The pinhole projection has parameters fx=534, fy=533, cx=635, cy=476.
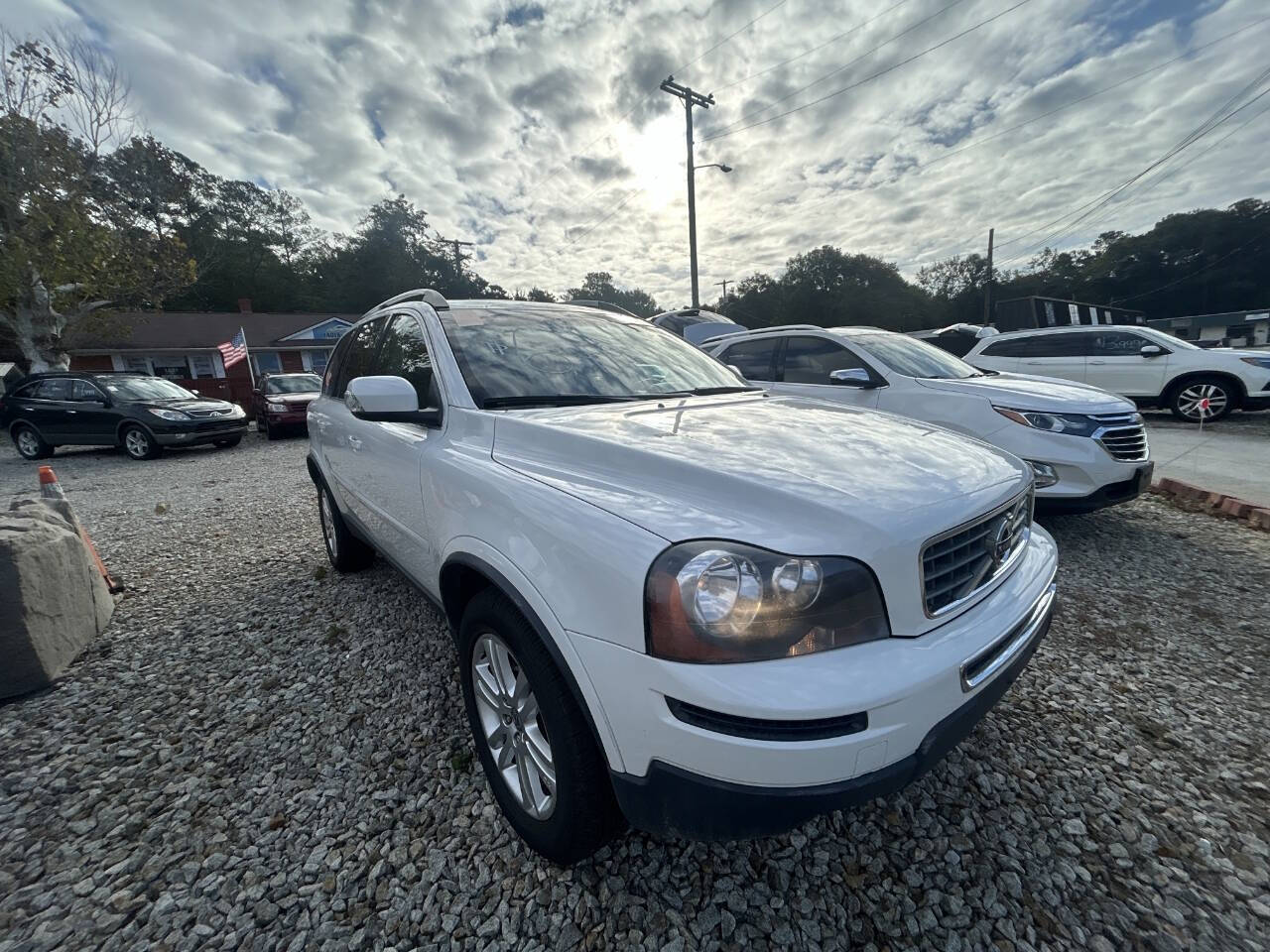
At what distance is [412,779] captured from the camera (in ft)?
6.82

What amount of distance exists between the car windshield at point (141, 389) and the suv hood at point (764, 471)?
1283 cm

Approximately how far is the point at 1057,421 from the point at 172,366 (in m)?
35.8

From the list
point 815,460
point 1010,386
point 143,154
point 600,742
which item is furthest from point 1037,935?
point 143,154

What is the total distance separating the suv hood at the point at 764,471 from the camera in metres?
1.31

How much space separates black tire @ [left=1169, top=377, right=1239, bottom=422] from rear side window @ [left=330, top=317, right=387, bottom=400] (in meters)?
12.3

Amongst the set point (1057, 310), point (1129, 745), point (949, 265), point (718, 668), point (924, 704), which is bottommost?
point (1129, 745)

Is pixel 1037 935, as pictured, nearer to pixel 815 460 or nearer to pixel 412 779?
pixel 815 460

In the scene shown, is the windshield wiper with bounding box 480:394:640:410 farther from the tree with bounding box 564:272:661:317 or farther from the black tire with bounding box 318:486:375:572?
the tree with bounding box 564:272:661:317

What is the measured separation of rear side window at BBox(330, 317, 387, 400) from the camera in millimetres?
3324

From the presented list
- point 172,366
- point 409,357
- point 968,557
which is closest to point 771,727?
point 968,557

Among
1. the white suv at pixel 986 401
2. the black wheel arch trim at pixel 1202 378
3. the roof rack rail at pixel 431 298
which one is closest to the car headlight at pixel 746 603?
the roof rack rail at pixel 431 298

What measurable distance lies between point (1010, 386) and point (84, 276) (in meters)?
23.3

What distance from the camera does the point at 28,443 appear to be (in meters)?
11.1

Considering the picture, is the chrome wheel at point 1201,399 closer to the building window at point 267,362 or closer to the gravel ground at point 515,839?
the gravel ground at point 515,839
